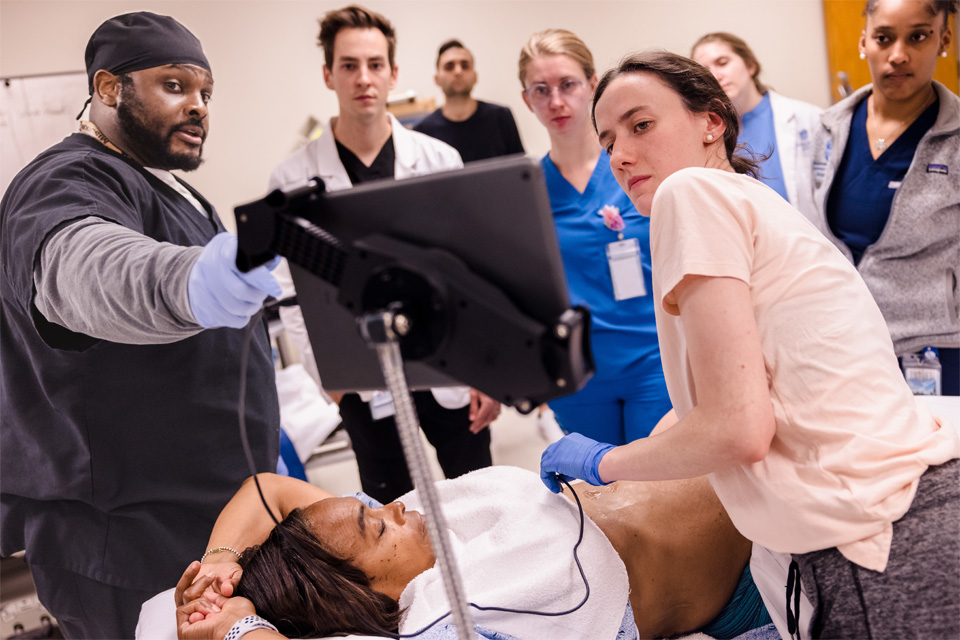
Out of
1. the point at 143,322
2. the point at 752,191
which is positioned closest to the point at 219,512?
the point at 143,322

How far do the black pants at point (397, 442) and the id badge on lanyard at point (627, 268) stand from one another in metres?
0.60

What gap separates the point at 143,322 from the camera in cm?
102

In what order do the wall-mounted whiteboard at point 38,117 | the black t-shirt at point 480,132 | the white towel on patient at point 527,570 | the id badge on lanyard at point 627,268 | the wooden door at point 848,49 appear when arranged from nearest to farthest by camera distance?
→ the white towel on patient at point 527,570 < the wall-mounted whiteboard at point 38,117 < the id badge on lanyard at point 627,268 < the black t-shirt at point 480,132 < the wooden door at point 848,49

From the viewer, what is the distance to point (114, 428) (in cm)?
136

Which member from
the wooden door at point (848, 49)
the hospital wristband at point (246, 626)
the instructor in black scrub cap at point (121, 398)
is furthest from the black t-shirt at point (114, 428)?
the wooden door at point (848, 49)

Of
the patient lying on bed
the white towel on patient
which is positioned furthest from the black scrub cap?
the white towel on patient

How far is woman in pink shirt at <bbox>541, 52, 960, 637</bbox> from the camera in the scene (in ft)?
2.73

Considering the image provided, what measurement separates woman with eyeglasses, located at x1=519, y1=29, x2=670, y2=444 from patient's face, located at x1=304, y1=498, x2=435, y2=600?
27.4 inches

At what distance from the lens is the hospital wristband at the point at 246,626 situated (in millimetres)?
1116

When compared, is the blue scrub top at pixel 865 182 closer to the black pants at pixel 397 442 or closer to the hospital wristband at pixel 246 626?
the black pants at pixel 397 442

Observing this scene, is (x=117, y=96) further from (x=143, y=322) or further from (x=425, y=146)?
(x=425, y=146)

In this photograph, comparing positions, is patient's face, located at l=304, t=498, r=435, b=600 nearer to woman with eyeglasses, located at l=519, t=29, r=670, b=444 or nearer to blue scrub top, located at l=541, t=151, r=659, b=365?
woman with eyeglasses, located at l=519, t=29, r=670, b=444

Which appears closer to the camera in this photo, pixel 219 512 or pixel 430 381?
pixel 430 381

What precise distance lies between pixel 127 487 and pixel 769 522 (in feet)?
3.85
